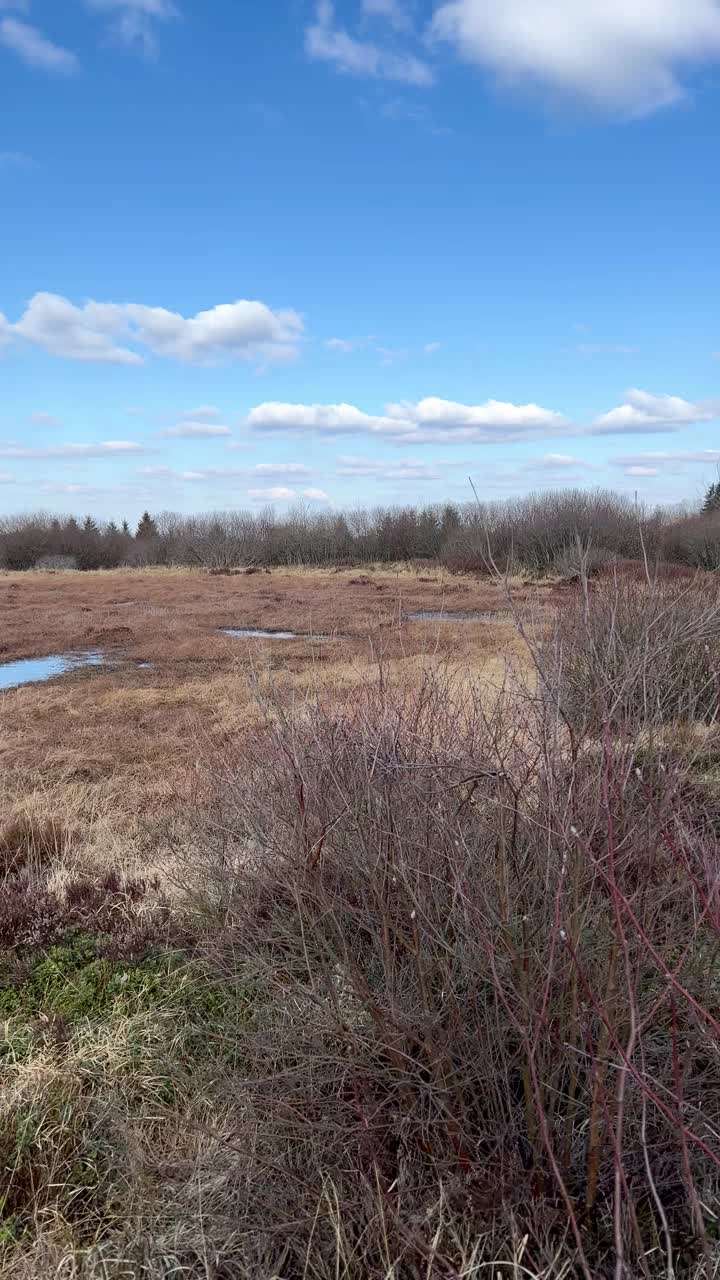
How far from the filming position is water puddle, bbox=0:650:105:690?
45.8 feet

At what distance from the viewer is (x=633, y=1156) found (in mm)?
2312

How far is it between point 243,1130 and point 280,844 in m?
1.35

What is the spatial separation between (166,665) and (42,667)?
7.46ft

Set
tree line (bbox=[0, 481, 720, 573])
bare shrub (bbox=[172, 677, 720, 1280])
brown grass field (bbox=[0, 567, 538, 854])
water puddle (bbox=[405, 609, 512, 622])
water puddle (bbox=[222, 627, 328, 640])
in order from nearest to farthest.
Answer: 1. bare shrub (bbox=[172, 677, 720, 1280])
2. brown grass field (bbox=[0, 567, 538, 854])
3. water puddle (bbox=[222, 627, 328, 640])
4. water puddle (bbox=[405, 609, 512, 622])
5. tree line (bbox=[0, 481, 720, 573])

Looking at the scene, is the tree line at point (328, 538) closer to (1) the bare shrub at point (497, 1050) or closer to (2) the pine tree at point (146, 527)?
(2) the pine tree at point (146, 527)

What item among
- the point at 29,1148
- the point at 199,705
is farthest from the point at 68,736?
the point at 29,1148

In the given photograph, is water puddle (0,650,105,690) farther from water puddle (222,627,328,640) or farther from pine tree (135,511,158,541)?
pine tree (135,511,158,541)

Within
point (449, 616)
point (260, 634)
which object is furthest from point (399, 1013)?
point (449, 616)

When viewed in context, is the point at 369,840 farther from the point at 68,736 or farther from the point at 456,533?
the point at 456,533

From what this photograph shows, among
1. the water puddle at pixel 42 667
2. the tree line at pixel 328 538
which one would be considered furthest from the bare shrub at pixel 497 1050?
the tree line at pixel 328 538

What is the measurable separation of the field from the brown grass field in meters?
0.55

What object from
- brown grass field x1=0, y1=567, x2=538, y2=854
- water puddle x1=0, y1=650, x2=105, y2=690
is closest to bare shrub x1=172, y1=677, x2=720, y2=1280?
brown grass field x1=0, y1=567, x2=538, y2=854

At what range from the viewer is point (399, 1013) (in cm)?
235

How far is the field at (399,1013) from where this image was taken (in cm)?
220
